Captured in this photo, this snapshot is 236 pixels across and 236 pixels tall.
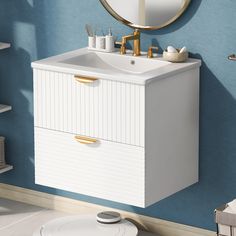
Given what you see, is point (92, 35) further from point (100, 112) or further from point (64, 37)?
point (100, 112)

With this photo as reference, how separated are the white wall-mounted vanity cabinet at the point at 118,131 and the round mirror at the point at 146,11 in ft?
0.84

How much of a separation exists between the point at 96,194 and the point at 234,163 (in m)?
0.69

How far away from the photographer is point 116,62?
13.3 feet

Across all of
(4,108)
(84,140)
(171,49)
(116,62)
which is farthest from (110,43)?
(4,108)

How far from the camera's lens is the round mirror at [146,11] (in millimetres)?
3857

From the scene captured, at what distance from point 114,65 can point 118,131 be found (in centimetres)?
49

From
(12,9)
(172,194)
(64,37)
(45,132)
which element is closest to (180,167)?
(172,194)

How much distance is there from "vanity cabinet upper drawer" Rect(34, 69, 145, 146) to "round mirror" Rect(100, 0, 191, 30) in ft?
1.55

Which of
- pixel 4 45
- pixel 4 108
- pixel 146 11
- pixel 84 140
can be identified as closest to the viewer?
pixel 84 140

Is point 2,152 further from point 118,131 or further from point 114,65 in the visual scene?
point 118,131

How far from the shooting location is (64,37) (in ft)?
14.1

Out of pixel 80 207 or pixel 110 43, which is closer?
pixel 110 43

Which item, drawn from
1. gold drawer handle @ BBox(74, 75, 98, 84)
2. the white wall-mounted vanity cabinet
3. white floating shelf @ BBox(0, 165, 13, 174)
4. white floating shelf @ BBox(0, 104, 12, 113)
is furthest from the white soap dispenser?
white floating shelf @ BBox(0, 165, 13, 174)

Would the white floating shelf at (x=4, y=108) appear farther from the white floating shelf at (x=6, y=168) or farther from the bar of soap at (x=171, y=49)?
the bar of soap at (x=171, y=49)
